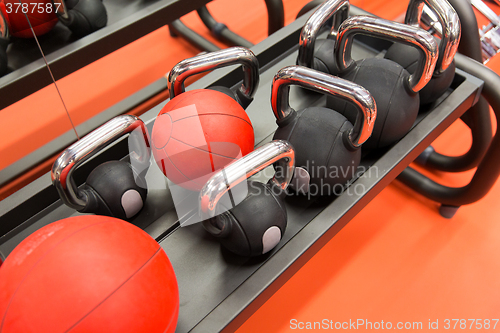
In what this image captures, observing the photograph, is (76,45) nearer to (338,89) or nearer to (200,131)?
(200,131)

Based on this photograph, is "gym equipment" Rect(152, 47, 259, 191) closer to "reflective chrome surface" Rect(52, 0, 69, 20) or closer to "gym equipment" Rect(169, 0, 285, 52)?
"reflective chrome surface" Rect(52, 0, 69, 20)

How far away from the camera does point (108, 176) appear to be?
2.49ft

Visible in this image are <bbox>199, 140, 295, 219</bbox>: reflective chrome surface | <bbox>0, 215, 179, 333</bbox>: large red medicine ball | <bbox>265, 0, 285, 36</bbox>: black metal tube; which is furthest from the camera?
<bbox>265, 0, 285, 36</bbox>: black metal tube

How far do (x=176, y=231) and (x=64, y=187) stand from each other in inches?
9.8

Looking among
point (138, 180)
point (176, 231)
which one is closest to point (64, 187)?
point (138, 180)

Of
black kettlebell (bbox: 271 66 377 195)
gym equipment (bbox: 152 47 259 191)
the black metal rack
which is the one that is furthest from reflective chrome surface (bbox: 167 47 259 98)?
the black metal rack

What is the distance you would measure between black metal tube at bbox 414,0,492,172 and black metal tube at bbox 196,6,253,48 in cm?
111

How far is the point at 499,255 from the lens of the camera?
4.32ft

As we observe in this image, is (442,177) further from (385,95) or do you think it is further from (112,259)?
(112,259)

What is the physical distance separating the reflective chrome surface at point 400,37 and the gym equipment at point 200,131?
0.73 feet

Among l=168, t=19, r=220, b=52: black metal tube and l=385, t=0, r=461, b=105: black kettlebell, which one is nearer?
l=385, t=0, r=461, b=105: black kettlebell

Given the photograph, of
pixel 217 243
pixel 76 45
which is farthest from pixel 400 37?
pixel 76 45

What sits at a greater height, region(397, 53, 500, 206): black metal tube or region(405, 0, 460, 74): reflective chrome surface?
region(405, 0, 460, 74): reflective chrome surface

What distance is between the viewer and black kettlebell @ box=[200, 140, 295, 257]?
0.63 meters
